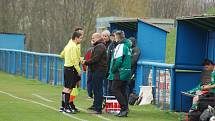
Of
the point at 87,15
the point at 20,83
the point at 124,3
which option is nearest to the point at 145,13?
the point at 124,3

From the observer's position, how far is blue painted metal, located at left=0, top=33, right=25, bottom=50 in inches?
1239

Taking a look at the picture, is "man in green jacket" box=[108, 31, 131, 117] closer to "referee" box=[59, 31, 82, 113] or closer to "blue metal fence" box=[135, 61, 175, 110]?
"referee" box=[59, 31, 82, 113]

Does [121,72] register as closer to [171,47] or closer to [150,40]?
[150,40]

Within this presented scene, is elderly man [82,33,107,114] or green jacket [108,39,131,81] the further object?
elderly man [82,33,107,114]

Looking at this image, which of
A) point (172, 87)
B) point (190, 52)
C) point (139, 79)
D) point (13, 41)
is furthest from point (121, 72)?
point (13, 41)

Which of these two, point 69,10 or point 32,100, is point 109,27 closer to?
point 32,100

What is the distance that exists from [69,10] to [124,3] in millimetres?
5307

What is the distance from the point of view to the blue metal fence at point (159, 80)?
14797mm

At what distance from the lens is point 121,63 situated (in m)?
12.9

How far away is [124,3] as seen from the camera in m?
49.2

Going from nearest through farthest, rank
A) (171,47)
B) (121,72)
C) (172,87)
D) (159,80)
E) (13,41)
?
(121,72)
(172,87)
(159,80)
(171,47)
(13,41)

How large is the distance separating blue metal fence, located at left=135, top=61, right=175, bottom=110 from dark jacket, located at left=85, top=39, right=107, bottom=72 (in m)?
2.06

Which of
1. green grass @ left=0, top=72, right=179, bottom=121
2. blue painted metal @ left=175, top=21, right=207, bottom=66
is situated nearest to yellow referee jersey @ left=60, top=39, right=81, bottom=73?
green grass @ left=0, top=72, right=179, bottom=121

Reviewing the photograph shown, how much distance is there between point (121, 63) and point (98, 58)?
2.08 feet
